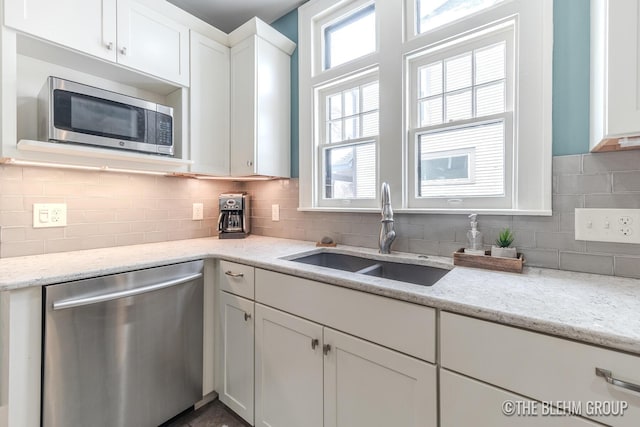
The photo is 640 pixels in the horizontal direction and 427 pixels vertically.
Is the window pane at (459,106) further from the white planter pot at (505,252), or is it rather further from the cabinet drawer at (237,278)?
the cabinet drawer at (237,278)

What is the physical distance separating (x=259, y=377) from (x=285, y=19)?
247cm

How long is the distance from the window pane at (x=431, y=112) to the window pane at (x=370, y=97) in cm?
32

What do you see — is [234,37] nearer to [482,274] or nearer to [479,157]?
[479,157]

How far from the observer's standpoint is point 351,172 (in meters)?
1.92

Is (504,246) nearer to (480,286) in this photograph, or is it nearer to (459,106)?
(480,286)

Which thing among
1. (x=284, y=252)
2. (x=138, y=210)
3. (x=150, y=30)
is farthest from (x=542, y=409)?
(x=150, y=30)

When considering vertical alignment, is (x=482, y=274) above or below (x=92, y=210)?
below

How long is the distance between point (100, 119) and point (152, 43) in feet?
1.94

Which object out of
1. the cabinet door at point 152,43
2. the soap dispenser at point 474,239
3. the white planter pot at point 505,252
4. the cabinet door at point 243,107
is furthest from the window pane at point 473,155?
the cabinet door at point 152,43

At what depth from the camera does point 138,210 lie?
1.86 m

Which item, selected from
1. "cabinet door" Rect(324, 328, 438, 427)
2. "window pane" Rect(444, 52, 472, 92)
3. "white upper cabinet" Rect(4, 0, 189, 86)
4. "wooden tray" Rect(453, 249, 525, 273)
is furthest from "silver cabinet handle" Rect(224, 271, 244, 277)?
"window pane" Rect(444, 52, 472, 92)

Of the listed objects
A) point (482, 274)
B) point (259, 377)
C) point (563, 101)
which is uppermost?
point (563, 101)

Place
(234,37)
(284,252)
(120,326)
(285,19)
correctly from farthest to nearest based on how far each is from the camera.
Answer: (285,19), (234,37), (284,252), (120,326)

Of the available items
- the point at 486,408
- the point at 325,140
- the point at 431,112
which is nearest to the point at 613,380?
the point at 486,408
